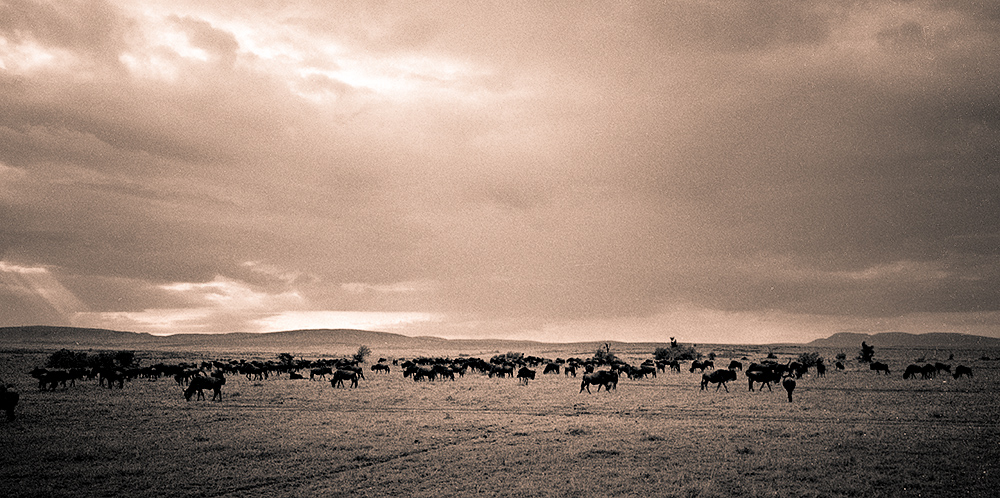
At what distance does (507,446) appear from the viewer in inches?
707

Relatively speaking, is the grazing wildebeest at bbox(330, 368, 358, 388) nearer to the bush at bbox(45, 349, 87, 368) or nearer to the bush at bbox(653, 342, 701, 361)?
the bush at bbox(45, 349, 87, 368)

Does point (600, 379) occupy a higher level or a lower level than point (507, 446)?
higher

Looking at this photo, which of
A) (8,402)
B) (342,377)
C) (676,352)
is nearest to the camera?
(8,402)

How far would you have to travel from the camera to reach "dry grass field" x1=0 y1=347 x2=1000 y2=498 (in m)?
13.5

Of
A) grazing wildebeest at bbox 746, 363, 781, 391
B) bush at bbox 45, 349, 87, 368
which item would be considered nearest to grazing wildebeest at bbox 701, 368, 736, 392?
grazing wildebeest at bbox 746, 363, 781, 391

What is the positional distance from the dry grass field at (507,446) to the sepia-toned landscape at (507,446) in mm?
72

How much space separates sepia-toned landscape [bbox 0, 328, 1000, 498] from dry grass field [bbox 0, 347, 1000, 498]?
7cm

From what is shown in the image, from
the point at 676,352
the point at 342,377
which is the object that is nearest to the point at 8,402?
the point at 342,377

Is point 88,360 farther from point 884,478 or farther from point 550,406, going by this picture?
point 884,478

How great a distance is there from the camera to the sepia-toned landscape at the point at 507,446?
13.5 metres

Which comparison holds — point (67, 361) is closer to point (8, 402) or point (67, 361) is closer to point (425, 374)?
point (425, 374)

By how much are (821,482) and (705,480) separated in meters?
2.82

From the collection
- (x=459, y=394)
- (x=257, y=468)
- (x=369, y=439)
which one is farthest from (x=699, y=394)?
(x=257, y=468)

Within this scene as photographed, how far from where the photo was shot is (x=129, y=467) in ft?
49.4
